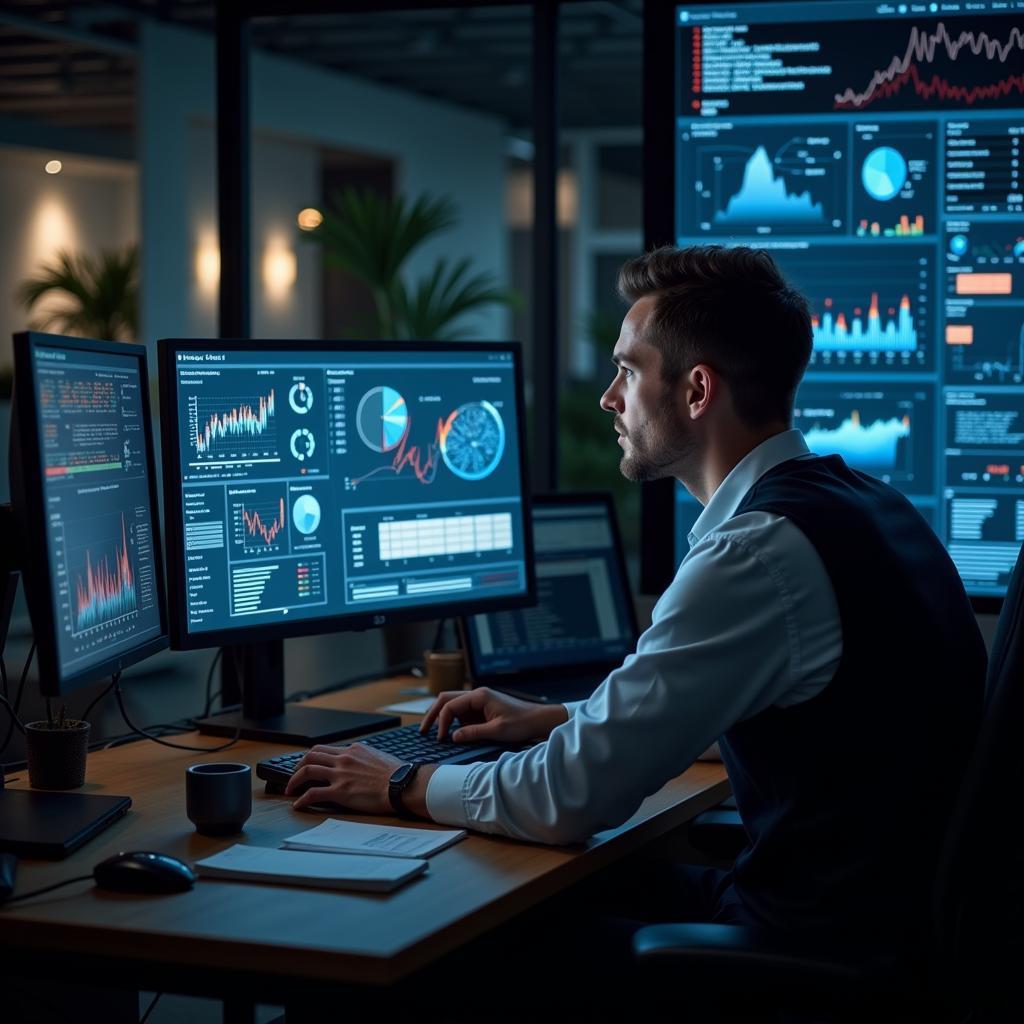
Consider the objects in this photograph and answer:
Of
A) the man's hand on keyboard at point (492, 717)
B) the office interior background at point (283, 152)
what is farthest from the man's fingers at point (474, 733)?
the office interior background at point (283, 152)

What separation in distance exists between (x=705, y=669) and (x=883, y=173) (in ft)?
5.19

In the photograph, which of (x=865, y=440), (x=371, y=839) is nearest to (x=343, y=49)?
(x=865, y=440)

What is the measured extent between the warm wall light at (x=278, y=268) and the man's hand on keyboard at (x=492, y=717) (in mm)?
8730

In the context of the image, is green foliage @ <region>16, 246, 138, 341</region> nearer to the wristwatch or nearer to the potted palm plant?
the potted palm plant

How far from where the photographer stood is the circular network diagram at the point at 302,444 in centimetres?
221

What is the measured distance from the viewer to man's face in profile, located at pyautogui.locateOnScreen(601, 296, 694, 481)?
1.92m

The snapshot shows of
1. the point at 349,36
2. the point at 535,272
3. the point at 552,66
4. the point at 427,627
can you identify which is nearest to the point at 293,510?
the point at 427,627

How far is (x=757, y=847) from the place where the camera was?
66.6 inches

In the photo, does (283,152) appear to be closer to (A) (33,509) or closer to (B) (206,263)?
(B) (206,263)

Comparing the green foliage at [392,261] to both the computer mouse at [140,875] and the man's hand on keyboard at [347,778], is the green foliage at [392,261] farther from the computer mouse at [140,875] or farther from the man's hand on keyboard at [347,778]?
the computer mouse at [140,875]

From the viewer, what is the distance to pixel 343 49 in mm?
10062

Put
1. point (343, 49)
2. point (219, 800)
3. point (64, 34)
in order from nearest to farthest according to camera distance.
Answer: point (219, 800) → point (64, 34) → point (343, 49)

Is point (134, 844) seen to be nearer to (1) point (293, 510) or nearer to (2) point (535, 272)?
(1) point (293, 510)

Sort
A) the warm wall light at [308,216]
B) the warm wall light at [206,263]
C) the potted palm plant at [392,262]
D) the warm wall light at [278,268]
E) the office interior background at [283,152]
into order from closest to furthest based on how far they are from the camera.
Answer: the potted palm plant at [392,262] < the office interior background at [283,152] < the warm wall light at [206,263] < the warm wall light at [308,216] < the warm wall light at [278,268]
